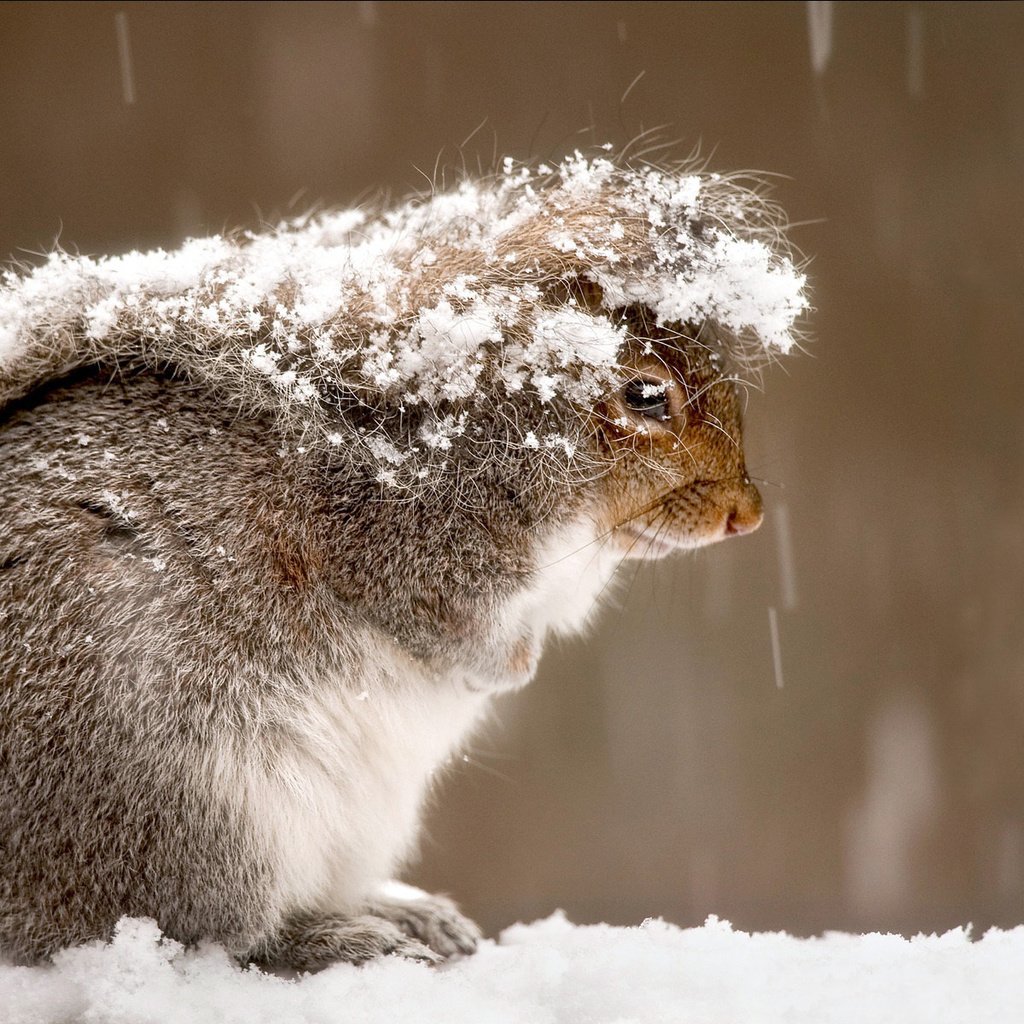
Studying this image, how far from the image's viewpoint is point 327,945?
1.41 meters

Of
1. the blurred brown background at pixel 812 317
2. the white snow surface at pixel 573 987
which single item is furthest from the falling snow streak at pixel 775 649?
the white snow surface at pixel 573 987

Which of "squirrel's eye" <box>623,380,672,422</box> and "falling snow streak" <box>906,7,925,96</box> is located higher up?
"falling snow streak" <box>906,7,925,96</box>

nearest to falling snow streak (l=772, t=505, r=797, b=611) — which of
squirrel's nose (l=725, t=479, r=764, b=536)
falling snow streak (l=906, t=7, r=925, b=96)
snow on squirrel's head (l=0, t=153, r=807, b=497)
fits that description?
falling snow streak (l=906, t=7, r=925, b=96)

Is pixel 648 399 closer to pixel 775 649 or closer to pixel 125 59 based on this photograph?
pixel 775 649

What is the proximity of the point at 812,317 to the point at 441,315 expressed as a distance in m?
1.97

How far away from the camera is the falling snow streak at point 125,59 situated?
3092mm

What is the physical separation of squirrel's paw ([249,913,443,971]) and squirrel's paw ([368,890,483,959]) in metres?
0.11

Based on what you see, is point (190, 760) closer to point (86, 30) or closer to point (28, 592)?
point (28, 592)

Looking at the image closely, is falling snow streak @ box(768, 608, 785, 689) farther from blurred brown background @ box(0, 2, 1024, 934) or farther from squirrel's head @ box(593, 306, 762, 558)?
squirrel's head @ box(593, 306, 762, 558)

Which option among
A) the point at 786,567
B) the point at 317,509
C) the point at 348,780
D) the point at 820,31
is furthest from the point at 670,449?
the point at 820,31

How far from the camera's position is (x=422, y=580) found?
4.75 feet

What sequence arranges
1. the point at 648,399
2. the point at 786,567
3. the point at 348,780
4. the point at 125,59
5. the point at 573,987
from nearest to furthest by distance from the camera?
1. the point at 573,987
2. the point at 348,780
3. the point at 648,399
4. the point at 125,59
5. the point at 786,567

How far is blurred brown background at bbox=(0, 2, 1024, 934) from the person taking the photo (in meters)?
3.10

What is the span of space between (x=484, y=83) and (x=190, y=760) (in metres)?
2.40
